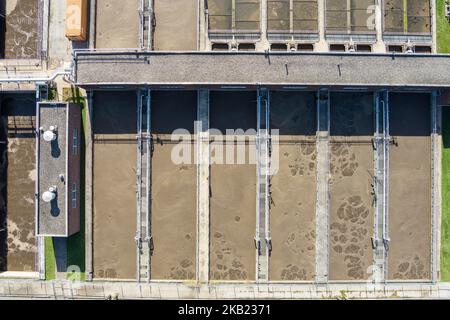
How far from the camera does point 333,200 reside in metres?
30.8

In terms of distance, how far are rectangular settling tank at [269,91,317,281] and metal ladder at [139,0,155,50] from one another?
39.9ft

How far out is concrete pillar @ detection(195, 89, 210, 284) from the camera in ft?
101

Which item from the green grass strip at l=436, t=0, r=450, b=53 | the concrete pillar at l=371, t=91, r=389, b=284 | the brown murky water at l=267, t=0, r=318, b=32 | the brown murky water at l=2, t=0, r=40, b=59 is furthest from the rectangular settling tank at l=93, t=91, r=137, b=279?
the green grass strip at l=436, t=0, r=450, b=53

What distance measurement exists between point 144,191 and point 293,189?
13.4 meters

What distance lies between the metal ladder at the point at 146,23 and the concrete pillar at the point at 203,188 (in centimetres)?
647

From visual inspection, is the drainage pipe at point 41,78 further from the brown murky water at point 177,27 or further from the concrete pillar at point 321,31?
the concrete pillar at point 321,31

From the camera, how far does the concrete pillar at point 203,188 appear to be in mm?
30734

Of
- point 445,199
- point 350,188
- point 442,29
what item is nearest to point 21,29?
point 350,188

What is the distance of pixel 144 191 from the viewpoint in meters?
30.9

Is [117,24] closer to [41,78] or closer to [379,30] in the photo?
[41,78]

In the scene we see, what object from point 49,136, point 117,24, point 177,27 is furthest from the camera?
point 117,24

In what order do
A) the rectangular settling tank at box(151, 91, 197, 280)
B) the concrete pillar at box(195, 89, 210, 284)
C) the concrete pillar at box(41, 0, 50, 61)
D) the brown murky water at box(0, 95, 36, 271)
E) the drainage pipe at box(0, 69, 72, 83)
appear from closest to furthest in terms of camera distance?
1. the drainage pipe at box(0, 69, 72, 83)
2. the concrete pillar at box(195, 89, 210, 284)
3. the rectangular settling tank at box(151, 91, 197, 280)
4. the concrete pillar at box(41, 0, 50, 61)
5. the brown murky water at box(0, 95, 36, 271)

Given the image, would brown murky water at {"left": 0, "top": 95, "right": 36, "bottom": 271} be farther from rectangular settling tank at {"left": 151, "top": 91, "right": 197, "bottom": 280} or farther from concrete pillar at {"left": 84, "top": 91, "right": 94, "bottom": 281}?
rectangular settling tank at {"left": 151, "top": 91, "right": 197, "bottom": 280}

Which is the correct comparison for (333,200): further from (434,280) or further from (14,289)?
(14,289)
